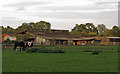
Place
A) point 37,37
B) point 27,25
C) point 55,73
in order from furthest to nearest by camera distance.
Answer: point 27,25, point 37,37, point 55,73

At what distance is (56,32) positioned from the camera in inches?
3883

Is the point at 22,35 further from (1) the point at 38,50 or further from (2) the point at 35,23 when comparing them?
(2) the point at 35,23

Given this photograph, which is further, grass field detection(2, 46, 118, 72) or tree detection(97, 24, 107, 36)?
tree detection(97, 24, 107, 36)

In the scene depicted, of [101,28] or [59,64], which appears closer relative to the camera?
[59,64]

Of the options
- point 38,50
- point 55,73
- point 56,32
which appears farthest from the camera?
point 56,32

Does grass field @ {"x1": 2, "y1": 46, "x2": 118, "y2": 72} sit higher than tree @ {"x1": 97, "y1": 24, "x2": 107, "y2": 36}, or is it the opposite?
tree @ {"x1": 97, "y1": 24, "x2": 107, "y2": 36}

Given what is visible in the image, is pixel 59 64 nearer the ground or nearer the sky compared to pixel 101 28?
nearer the ground

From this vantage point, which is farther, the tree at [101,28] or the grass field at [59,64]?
the tree at [101,28]

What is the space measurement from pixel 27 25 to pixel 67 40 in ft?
194

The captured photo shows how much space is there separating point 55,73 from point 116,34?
111 meters

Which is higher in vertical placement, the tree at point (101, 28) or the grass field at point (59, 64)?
the tree at point (101, 28)

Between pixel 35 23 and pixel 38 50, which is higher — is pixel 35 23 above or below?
above

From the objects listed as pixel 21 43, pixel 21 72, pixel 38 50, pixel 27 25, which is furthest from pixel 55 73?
pixel 27 25

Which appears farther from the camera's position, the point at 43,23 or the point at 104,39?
the point at 43,23
